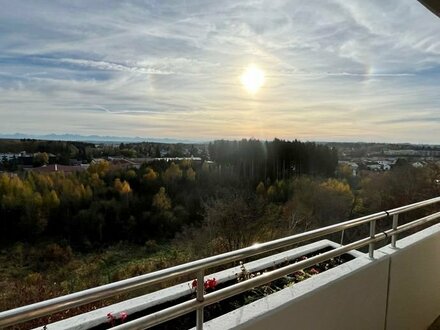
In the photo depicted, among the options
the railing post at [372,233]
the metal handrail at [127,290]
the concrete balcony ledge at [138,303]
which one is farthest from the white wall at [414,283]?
the metal handrail at [127,290]

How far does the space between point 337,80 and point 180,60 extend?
470 cm

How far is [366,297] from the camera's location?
2.04 metres

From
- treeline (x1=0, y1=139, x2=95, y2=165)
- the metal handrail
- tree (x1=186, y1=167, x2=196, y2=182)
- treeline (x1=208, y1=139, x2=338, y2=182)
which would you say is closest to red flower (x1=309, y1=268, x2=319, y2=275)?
the metal handrail

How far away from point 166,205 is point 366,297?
26880mm

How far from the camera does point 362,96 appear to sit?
14.8 metres

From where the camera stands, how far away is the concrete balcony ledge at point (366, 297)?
4.95ft

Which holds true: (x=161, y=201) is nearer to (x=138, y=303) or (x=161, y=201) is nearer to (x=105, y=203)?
(x=105, y=203)

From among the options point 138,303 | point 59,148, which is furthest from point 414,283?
point 59,148

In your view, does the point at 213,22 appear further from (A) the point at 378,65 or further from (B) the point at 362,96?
(B) the point at 362,96

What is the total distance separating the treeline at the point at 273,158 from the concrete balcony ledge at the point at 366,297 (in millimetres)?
18756

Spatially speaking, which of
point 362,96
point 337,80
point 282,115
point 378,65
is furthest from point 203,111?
point 378,65

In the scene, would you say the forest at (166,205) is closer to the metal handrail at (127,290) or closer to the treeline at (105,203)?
the treeline at (105,203)

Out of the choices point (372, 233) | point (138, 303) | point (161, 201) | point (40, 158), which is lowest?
point (161, 201)

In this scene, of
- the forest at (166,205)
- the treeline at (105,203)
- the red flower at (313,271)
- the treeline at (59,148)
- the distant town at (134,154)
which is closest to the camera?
the red flower at (313,271)
